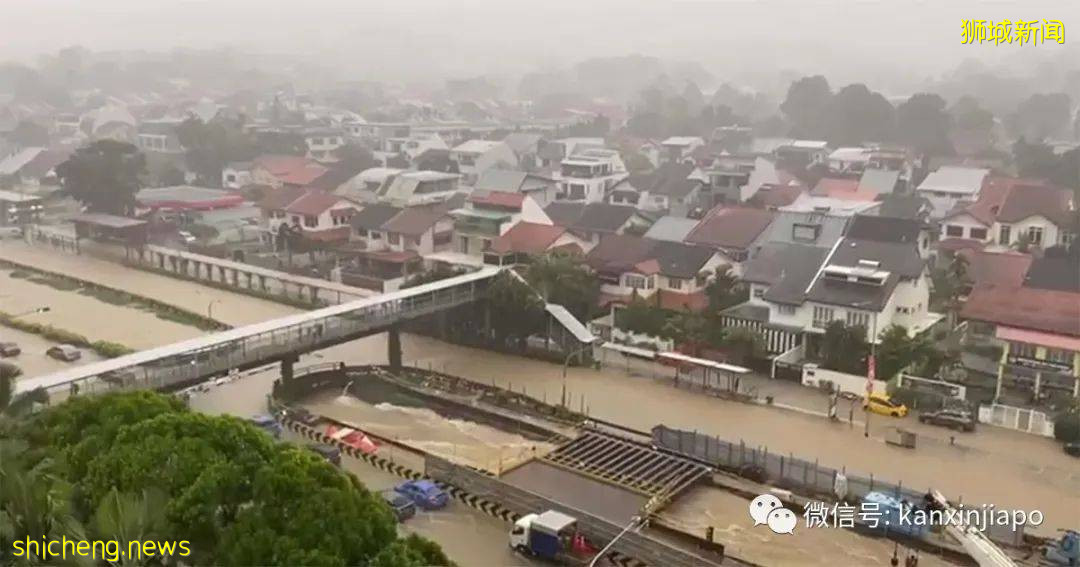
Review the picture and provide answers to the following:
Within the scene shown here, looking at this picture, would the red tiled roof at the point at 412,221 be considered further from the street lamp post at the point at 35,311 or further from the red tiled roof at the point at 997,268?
the red tiled roof at the point at 997,268

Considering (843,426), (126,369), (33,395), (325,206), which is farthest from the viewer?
(325,206)

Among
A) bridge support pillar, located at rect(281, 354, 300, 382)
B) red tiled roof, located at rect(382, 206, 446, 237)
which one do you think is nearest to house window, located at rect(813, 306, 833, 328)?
bridge support pillar, located at rect(281, 354, 300, 382)

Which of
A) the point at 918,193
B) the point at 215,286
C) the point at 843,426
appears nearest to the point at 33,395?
the point at 843,426

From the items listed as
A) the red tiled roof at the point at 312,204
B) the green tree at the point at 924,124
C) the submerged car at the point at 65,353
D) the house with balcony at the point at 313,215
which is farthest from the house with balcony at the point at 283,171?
the green tree at the point at 924,124

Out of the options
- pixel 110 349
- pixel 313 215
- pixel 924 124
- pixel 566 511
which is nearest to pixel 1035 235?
pixel 566 511

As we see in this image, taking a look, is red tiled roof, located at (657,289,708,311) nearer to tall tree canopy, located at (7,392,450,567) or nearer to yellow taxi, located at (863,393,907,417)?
yellow taxi, located at (863,393,907,417)

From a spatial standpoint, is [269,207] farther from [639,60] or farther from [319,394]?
[639,60]

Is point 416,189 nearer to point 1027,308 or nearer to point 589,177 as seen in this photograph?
point 589,177
